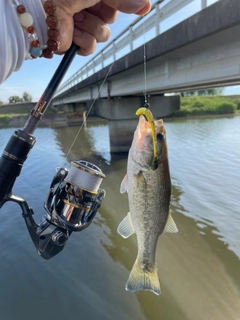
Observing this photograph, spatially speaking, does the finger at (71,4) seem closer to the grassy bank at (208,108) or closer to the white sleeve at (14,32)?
the white sleeve at (14,32)

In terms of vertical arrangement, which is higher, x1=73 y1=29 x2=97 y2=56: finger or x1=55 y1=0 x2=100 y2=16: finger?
x1=55 y1=0 x2=100 y2=16: finger

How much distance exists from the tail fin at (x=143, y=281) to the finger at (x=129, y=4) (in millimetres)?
1898

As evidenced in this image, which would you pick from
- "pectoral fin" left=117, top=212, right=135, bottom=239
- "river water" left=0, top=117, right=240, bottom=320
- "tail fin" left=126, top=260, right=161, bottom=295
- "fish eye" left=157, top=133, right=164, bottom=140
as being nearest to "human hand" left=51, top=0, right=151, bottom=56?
"fish eye" left=157, top=133, right=164, bottom=140

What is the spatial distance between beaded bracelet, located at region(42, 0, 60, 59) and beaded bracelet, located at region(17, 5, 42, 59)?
0.09 metres

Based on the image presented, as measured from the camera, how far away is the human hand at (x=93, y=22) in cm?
170

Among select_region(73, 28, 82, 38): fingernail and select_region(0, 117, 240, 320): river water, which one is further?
select_region(0, 117, 240, 320): river water

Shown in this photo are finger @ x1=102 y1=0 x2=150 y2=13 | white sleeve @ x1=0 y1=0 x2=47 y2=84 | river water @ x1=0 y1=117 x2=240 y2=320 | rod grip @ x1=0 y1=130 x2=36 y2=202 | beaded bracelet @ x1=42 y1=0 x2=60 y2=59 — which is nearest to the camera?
white sleeve @ x1=0 y1=0 x2=47 y2=84

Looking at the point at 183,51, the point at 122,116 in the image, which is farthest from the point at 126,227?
the point at 122,116

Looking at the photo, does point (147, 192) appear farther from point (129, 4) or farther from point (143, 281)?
point (129, 4)

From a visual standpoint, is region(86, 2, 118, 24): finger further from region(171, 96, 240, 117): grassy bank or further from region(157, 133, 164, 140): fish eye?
region(171, 96, 240, 117): grassy bank

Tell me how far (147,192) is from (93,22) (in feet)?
4.10

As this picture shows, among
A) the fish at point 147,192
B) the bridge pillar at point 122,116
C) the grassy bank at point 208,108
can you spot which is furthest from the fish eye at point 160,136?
the grassy bank at point 208,108

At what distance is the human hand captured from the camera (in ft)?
5.58

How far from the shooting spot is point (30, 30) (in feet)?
4.20
